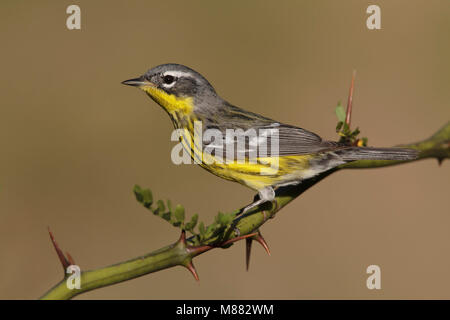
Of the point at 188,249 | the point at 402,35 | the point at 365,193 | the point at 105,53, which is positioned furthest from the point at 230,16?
the point at 188,249

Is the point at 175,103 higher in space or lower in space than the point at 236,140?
higher

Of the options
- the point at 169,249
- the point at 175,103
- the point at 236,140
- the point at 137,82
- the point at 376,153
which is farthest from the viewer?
the point at 175,103

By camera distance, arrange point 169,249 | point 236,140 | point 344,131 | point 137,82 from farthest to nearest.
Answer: point 236,140
point 137,82
point 344,131
point 169,249

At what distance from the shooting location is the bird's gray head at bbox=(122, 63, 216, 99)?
3.86m

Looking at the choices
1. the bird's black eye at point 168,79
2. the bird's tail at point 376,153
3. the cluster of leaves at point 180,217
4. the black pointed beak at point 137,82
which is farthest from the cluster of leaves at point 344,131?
the black pointed beak at point 137,82

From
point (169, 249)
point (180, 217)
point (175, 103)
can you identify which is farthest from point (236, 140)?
point (180, 217)

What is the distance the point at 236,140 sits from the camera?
394 cm

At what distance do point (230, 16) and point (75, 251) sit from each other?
14.0 ft

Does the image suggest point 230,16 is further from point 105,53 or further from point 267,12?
point 105,53

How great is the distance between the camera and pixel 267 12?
8.27 m

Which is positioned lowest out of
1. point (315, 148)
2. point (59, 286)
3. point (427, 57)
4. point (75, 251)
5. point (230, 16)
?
point (75, 251)

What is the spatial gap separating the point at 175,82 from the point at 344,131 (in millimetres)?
1450

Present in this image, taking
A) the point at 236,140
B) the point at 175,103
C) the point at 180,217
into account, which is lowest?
the point at 180,217

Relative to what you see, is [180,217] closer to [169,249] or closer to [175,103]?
[169,249]
